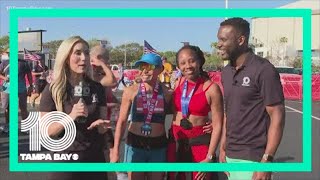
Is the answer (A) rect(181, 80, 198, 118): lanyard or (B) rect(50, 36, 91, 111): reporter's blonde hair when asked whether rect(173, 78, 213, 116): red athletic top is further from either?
(B) rect(50, 36, 91, 111): reporter's blonde hair

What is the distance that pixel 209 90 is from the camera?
3150 mm

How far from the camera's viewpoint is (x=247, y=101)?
9.74ft

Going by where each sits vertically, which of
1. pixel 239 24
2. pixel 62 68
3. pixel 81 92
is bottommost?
pixel 81 92

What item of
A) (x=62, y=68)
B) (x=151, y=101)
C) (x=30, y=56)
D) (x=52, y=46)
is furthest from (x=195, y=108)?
(x=30, y=56)

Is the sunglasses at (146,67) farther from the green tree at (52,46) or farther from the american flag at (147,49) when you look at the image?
the green tree at (52,46)

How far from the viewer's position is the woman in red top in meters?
3.13

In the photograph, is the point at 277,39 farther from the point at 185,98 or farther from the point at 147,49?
the point at 147,49

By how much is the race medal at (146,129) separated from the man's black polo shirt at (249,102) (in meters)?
0.55

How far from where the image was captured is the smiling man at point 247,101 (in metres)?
2.87

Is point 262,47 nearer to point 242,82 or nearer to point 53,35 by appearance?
point 242,82

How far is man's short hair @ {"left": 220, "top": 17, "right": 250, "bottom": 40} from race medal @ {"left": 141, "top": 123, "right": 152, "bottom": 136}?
864mm

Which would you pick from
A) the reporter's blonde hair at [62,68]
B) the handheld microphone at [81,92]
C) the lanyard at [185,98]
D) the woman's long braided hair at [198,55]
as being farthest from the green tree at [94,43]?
the lanyard at [185,98]

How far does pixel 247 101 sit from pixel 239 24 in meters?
0.50

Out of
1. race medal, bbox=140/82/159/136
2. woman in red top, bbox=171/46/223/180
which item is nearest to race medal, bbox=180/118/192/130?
woman in red top, bbox=171/46/223/180
